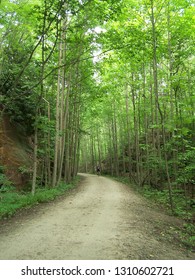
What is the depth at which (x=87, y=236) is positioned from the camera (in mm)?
4688

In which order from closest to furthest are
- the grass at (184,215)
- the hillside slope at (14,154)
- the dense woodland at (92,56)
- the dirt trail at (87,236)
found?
the dirt trail at (87,236)
the grass at (184,215)
the dense woodland at (92,56)
the hillside slope at (14,154)

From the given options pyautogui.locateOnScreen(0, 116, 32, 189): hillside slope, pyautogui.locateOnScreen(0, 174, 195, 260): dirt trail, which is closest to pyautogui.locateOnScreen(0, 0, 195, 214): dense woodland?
pyautogui.locateOnScreen(0, 116, 32, 189): hillside slope

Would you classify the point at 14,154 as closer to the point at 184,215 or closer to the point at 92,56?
the point at 92,56

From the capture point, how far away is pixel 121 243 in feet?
14.2

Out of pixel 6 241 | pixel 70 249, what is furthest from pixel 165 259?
pixel 6 241

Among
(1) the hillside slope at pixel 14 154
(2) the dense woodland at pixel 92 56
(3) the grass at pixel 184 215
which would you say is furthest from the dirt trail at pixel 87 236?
(1) the hillside slope at pixel 14 154

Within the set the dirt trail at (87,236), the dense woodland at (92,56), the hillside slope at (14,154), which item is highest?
the dense woodland at (92,56)

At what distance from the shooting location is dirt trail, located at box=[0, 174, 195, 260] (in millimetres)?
3855

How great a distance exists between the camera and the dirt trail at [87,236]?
12.6ft

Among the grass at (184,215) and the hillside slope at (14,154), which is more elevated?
the hillside slope at (14,154)

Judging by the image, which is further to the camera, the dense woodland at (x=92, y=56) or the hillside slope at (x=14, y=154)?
the hillside slope at (x=14, y=154)

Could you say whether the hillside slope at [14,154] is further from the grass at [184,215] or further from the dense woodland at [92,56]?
the grass at [184,215]

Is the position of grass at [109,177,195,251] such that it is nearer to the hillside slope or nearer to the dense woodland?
the dense woodland
